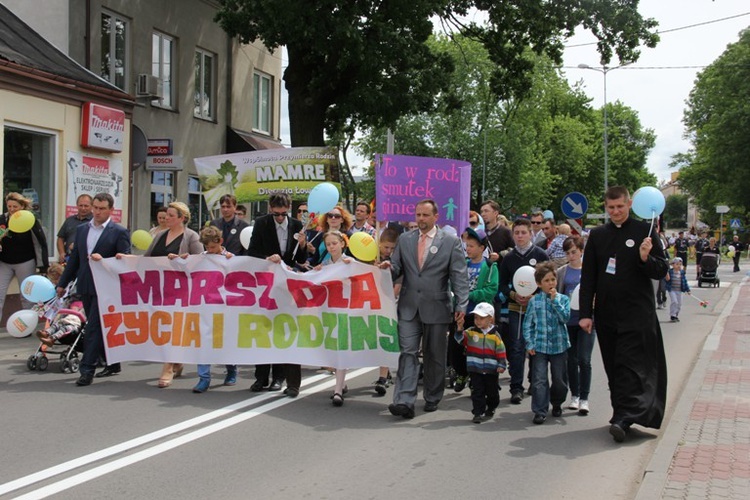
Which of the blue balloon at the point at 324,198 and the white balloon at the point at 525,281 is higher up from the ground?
the blue balloon at the point at 324,198

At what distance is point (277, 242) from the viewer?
8977 millimetres

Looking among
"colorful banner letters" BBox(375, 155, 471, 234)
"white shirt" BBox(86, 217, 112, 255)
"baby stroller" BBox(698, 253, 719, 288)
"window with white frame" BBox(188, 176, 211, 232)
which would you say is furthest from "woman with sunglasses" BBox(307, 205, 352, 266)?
"baby stroller" BBox(698, 253, 719, 288)


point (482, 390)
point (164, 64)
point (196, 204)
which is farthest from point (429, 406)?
point (196, 204)

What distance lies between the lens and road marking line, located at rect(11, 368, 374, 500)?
5.21 m

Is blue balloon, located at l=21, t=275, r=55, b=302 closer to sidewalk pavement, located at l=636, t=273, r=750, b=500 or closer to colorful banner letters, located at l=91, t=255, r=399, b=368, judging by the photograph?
colorful banner letters, located at l=91, t=255, r=399, b=368

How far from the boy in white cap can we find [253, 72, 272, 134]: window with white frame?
800 inches

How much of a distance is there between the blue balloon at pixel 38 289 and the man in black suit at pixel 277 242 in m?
2.49

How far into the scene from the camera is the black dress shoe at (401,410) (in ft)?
24.3

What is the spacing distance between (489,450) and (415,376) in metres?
1.25

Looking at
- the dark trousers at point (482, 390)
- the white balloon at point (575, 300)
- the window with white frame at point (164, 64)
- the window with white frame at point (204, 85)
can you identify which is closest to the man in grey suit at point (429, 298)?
the dark trousers at point (482, 390)

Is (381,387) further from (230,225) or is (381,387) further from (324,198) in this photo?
(230,225)

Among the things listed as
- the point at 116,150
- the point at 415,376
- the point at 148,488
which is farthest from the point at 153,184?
the point at 148,488

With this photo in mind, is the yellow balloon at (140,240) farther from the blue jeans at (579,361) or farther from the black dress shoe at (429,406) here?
the blue jeans at (579,361)

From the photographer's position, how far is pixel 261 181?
48.4 ft
